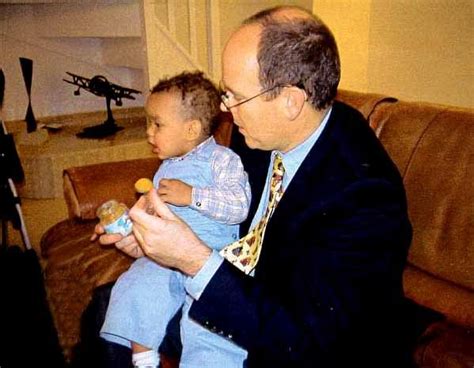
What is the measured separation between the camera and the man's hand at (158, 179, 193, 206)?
1409 mm

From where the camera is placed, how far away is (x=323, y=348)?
101 cm

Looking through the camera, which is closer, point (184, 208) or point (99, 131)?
point (184, 208)

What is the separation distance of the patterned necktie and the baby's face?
370mm

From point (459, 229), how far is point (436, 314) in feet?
0.80

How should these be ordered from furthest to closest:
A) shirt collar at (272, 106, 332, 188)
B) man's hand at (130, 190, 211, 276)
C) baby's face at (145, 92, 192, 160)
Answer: baby's face at (145, 92, 192, 160) < shirt collar at (272, 106, 332, 188) < man's hand at (130, 190, 211, 276)

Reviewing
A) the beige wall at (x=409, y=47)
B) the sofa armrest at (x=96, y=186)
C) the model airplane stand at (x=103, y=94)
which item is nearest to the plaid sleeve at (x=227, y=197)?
the sofa armrest at (x=96, y=186)

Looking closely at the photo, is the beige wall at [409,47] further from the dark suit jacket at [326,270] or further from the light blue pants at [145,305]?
the light blue pants at [145,305]

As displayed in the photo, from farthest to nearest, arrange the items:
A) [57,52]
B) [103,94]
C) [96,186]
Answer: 1. [57,52]
2. [103,94]
3. [96,186]

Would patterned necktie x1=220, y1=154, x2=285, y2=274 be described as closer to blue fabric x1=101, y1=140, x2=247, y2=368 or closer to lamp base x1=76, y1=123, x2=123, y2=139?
blue fabric x1=101, y1=140, x2=247, y2=368

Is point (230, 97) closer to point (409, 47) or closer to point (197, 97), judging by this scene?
point (197, 97)

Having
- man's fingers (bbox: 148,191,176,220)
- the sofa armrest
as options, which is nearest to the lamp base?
the sofa armrest

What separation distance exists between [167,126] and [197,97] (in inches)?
4.8

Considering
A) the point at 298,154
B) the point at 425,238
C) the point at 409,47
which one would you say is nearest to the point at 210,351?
the point at 298,154

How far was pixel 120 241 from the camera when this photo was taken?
1416 millimetres
